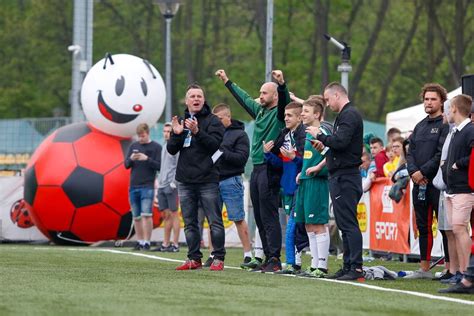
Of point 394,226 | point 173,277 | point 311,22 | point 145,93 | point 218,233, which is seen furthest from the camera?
point 311,22

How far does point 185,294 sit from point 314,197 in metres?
3.26

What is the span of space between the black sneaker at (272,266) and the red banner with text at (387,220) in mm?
4475

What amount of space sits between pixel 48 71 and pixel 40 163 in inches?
1248

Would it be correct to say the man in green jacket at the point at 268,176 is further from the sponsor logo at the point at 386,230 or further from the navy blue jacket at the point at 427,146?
the sponsor logo at the point at 386,230

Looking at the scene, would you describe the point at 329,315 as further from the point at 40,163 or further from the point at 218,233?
the point at 40,163

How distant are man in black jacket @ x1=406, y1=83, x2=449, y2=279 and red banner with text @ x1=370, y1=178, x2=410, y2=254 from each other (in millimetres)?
4568

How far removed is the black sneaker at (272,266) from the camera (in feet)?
47.5

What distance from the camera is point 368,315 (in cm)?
922

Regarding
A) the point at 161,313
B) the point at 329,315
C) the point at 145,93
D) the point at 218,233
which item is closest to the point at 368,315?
the point at 329,315

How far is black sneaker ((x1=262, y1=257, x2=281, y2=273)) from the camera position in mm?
14484

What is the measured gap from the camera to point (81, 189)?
72.2 feet

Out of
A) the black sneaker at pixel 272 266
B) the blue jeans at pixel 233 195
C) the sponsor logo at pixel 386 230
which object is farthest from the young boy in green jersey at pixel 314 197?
the sponsor logo at pixel 386 230

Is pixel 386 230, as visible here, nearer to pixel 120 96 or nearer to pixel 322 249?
pixel 120 96

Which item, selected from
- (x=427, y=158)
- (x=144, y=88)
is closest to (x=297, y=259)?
(x=427, y=158)
